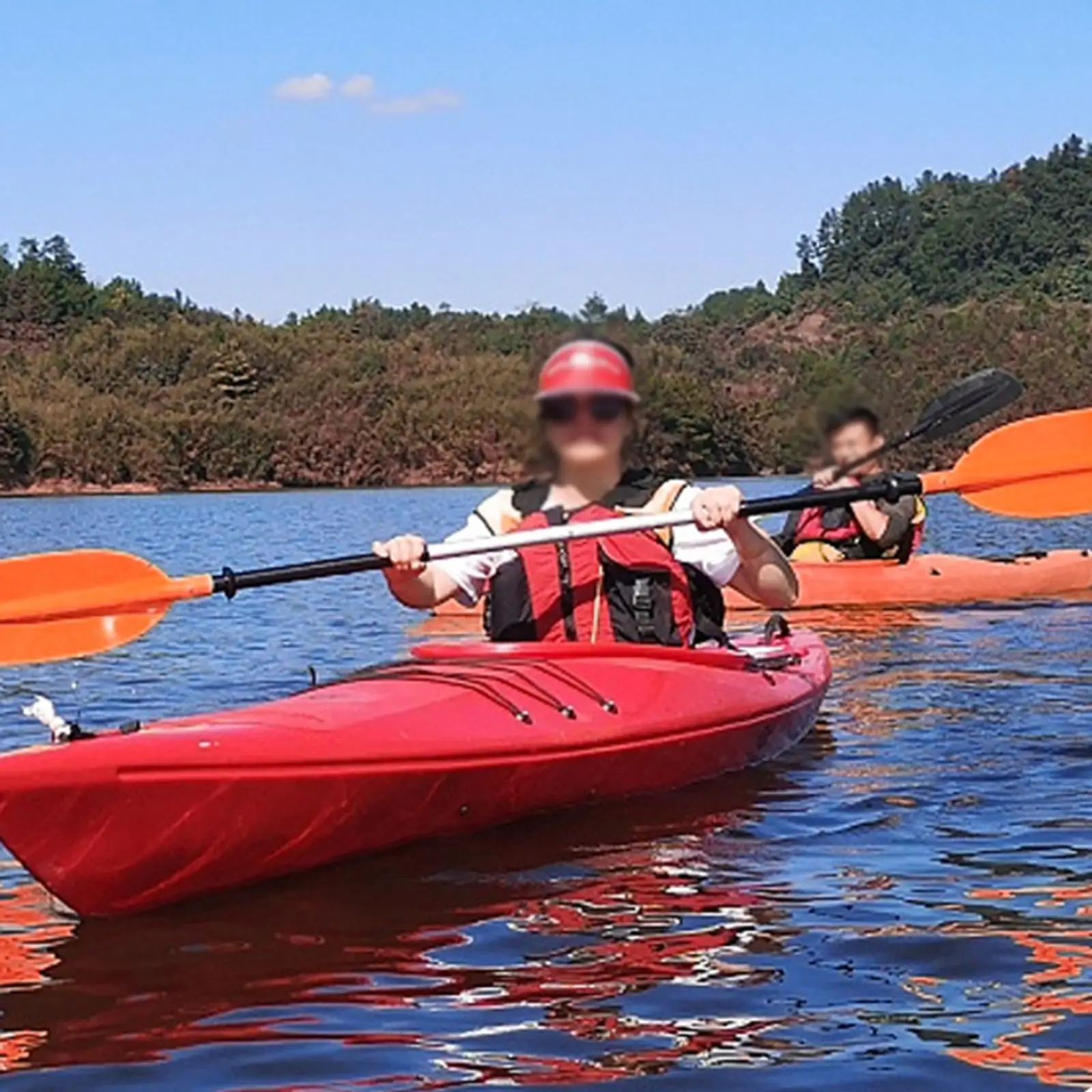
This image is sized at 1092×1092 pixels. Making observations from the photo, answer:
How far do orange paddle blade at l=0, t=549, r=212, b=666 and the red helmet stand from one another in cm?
103

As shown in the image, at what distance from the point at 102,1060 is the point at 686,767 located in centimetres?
233

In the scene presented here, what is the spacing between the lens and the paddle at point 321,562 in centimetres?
476

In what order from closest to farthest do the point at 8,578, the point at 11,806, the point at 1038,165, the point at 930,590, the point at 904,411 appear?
the point at 11,806 → the point at 8,578 → the point at 904,411 → the point at 930,590 → the point at 1038,165

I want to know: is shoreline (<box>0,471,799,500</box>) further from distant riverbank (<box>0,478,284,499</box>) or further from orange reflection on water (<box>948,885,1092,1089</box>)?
orange reflection on water (<box>948,885,1092,1089</box>)

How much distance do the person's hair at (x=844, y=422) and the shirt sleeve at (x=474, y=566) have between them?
132 centimetres

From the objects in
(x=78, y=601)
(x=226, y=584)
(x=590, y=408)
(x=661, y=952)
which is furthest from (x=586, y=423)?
(x=661, y=952)

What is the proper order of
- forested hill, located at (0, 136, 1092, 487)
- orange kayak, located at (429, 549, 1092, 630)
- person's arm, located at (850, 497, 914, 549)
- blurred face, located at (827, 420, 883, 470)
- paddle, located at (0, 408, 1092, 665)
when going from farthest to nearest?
1. forested hill, located at (0, 136, 1092, 487)
2. person's arm, located at (850, 497, 914, 549)
3. orange kayak, located at (429, 549, 1092, 630)
4. blurred face, located at (827, 420, 883, 470)
5. paddle, located at (0, 408, 1092, 665)

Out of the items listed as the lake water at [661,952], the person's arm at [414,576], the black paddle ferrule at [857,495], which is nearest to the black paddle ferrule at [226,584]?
the person's arm at [414,576]

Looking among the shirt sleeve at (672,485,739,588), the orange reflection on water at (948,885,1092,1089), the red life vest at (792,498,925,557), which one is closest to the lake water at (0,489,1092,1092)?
the orange reflection on water at (948,885,1092,1089)

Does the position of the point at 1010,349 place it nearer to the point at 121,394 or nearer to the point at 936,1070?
the point at 121,394

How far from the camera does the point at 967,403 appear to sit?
5832 mm

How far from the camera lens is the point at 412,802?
4207 mm

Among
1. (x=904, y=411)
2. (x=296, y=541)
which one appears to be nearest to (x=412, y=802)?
(x=904, y=411)

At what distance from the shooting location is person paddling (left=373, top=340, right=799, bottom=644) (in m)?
4.64
